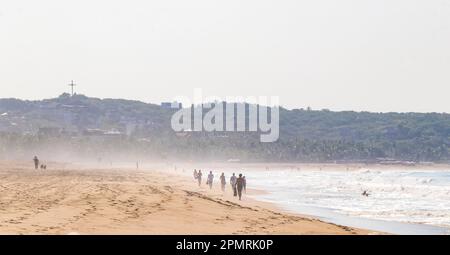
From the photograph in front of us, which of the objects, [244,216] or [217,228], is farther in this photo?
[244,216]

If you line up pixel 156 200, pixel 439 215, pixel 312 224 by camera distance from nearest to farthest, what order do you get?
pixel 312 224
pixel 156 200
pixel 439 215

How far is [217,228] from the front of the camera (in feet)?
59.3

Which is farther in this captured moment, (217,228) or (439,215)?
(439,215)

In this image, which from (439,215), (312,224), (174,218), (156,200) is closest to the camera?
(174,218)
